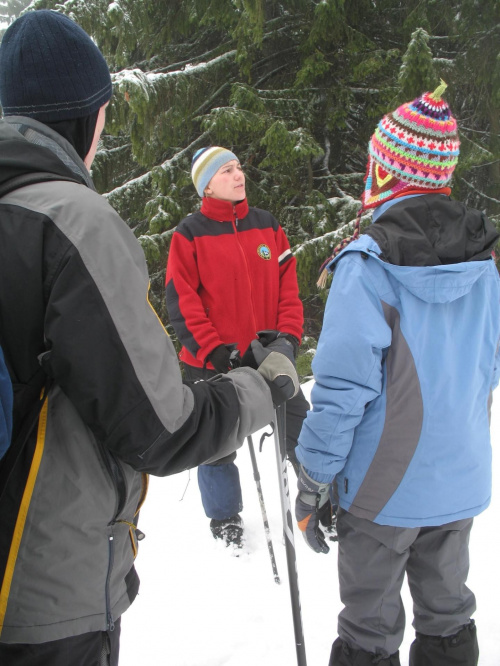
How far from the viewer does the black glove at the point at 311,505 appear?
197 centimetres

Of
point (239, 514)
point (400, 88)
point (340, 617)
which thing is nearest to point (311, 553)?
point (239, 514)

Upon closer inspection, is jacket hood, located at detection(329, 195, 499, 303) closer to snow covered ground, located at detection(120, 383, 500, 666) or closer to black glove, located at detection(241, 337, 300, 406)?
black glove, located at detection(241, 337, 300, 406)

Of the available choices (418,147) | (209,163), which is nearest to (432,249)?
(418,147)

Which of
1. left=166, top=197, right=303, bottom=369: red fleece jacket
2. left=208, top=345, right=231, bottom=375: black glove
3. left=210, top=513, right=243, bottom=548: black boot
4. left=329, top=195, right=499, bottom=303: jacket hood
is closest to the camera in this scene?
left=329, top=195, right=499, bottom=303: jacket hood

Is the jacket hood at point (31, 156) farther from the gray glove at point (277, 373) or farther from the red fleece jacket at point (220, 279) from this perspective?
the red fleece jacket at point (220, 279)

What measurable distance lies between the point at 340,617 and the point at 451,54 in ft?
24.7

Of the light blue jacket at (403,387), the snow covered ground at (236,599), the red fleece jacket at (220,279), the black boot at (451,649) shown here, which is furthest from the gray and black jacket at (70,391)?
the red fleece jacket at (220,279)

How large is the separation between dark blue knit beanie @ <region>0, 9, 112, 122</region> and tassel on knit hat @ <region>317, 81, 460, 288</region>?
1096mm

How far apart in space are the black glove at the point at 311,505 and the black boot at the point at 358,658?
1.20 ft

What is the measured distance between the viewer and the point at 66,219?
1.06 metres

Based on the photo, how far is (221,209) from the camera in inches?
130

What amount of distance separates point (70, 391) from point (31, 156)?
0.54 metres

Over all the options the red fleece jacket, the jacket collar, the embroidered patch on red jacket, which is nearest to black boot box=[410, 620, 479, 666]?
the red fleece jacket

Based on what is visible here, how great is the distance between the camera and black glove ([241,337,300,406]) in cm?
156
